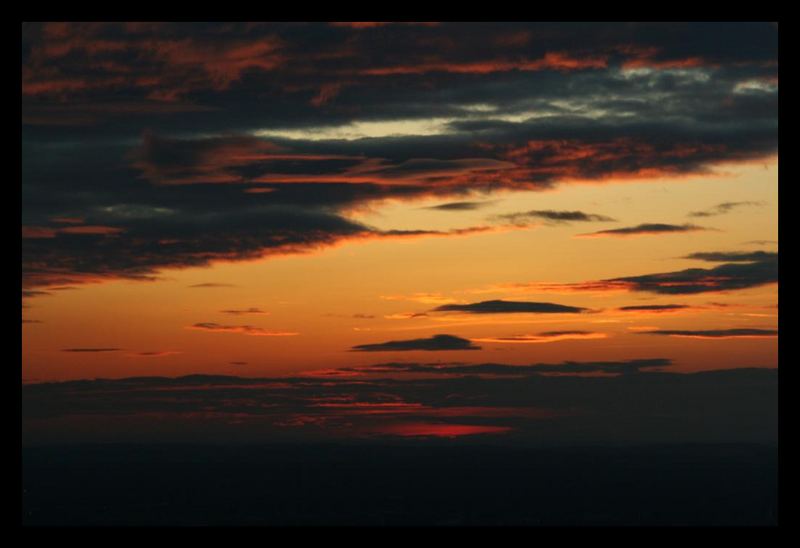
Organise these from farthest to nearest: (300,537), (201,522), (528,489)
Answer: (528,489) → (201,522) → (300,537)
